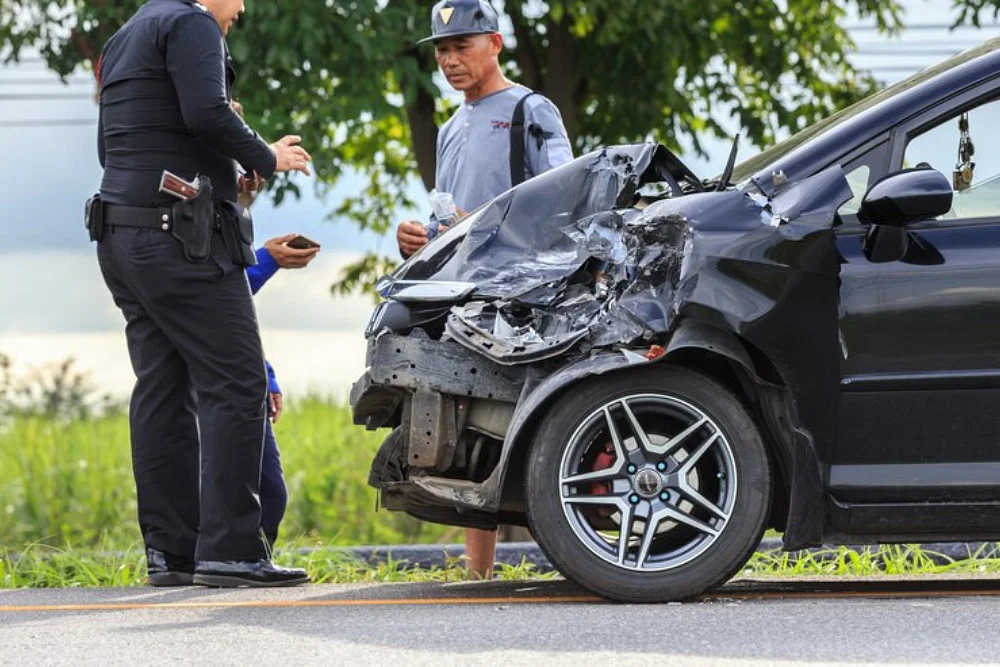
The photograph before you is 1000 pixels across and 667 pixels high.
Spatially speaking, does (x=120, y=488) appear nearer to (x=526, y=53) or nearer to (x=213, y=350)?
(x=526, y=53)

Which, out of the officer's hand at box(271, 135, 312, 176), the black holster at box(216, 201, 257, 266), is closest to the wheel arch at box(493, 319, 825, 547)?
the black holster at box(216, 201, 257, 266)

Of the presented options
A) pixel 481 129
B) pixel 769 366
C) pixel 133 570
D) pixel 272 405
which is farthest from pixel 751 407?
pixel 133 570

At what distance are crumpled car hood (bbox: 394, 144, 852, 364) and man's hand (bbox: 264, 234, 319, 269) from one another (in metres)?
0.80

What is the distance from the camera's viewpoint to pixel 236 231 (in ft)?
21.0

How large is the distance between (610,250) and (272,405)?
78.0 inches

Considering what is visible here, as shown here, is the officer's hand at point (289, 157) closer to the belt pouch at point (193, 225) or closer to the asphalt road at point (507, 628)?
the belt pouch at point (193, 225)

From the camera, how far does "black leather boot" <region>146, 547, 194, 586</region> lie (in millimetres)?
6641

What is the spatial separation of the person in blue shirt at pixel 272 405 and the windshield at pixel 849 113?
172 cm

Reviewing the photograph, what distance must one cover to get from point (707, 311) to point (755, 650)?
3.95ft

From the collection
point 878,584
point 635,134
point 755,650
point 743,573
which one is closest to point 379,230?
point 635,134

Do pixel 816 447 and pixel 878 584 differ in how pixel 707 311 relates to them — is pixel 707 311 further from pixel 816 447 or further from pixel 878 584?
pixel 878 584

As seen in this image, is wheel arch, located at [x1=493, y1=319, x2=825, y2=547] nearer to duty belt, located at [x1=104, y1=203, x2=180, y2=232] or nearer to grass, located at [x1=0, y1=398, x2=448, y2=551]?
duty belt, located at [x1=104, y1=203, x2=180, y2=232]

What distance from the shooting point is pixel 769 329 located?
17.8 feet

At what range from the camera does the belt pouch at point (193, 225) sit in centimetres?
628
